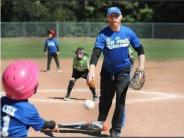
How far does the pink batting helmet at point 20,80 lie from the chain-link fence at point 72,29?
40.1 m

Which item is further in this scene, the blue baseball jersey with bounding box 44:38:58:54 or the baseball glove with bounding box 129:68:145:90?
the blue baseball jersey with bounding box 44:38:58:54

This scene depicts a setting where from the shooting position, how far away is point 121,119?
928cm

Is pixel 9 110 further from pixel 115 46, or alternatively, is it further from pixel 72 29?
pixel 72 29

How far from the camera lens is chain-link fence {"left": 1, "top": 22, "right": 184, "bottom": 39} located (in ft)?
148

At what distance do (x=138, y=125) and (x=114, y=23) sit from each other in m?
2.42

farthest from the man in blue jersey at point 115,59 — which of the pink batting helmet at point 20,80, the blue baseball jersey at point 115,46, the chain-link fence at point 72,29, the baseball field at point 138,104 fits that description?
the chain-link fence at point 72,29

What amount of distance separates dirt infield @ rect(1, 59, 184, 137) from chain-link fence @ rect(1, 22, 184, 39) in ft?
81.1

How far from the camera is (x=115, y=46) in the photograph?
8906 millimetres

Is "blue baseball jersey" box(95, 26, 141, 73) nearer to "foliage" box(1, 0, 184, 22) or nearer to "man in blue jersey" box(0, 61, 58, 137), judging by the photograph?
"man in blue jersey" box(0, 61, 58, 137)

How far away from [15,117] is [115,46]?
4265 millimetres

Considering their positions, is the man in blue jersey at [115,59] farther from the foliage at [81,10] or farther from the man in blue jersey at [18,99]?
the foliage at [81,10]

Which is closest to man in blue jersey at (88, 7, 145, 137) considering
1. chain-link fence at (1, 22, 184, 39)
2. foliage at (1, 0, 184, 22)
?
chain-link fence at (1, 22, 184, 39)

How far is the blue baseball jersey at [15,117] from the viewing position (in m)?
4.82

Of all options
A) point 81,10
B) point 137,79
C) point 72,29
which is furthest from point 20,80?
point 81,10
